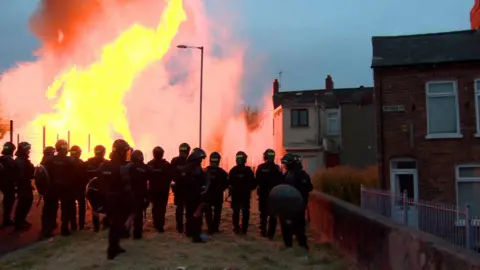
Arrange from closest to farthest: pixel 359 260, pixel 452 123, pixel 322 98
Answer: pixel 359 260
pixel 452 123
pixel 322 98

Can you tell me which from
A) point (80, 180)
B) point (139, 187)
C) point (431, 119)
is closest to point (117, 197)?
point (139, 187)

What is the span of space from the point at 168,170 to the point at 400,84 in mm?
10955

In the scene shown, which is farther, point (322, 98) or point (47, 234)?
point (322, 98)

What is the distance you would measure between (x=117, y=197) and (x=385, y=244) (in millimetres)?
4458

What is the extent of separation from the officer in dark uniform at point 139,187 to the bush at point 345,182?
529 inches

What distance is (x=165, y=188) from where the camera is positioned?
12.6 meters

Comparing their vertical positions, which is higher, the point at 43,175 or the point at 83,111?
the point at 83,111

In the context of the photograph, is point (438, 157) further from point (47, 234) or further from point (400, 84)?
point (47, 234)

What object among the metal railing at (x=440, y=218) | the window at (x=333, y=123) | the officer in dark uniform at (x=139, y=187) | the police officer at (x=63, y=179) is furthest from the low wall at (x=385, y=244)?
the window at (x=333, y=123)

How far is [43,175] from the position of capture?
12.0 meters

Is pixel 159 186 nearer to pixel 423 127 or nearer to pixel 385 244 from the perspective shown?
pixel 385 244

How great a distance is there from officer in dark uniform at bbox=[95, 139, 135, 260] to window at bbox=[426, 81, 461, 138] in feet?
44.2

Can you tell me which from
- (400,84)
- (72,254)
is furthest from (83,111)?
(72,254)

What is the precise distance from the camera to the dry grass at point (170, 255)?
864 centimetres
